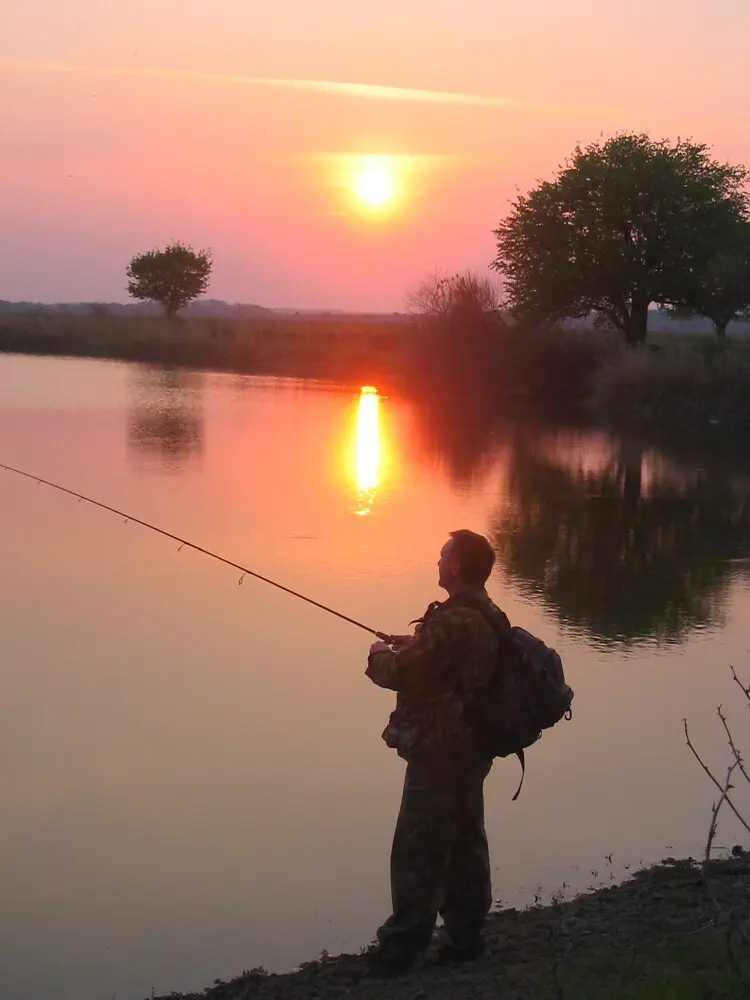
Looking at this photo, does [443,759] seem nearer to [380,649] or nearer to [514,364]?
[380,649]

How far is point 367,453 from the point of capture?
933 inches

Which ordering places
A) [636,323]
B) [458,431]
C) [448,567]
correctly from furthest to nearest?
[636,323] < [458,431] < [448,567]

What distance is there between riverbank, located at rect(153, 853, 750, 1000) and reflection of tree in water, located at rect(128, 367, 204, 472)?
15130 mm

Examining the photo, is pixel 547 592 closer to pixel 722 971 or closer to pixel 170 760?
pixel 170 760

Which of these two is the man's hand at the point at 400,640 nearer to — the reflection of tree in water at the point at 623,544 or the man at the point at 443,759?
the man at the point at 443,759

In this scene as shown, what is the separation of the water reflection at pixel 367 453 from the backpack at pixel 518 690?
465 inches

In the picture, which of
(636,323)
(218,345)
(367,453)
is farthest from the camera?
(218,345)

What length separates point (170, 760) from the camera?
7031 millimetres

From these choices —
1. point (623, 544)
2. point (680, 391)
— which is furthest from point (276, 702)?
point (680, 391)

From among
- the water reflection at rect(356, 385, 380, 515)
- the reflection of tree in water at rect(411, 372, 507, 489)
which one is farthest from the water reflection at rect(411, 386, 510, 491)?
the water reflection at rect(356, 385, 380, 515)

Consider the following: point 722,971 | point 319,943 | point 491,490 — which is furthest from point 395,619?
point 491,490

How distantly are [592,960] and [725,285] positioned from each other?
132 ft

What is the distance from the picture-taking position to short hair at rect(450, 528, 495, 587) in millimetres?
4566

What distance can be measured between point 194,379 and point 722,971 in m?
45.1
